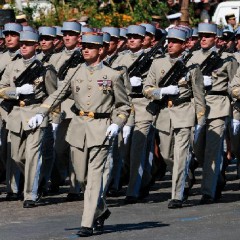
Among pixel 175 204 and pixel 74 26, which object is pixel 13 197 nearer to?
pixel 175 204

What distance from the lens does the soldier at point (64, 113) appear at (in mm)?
18844

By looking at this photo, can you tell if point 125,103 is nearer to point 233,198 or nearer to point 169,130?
point 169,130

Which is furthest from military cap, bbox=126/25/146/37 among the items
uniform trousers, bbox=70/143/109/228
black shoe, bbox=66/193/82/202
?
uniform trousers, bbox=70/143/109/228

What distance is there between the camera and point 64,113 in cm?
1875

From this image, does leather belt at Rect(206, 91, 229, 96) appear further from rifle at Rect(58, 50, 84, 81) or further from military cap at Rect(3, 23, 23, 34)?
military cap at Rect(3, 23, 23, 34)

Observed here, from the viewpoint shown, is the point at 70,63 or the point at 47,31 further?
the point at 47,31

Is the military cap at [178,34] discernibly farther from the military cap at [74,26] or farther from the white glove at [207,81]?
the military cap at [74,26]

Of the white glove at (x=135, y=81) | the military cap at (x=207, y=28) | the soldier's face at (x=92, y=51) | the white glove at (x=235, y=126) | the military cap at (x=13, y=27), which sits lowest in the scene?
the white glove at (x=235, y=126)

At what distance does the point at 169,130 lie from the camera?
57.5 ft

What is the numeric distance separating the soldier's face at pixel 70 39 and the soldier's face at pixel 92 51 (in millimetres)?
4238

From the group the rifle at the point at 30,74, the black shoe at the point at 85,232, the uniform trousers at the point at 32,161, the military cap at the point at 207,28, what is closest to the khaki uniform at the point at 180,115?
the military cap at the point at 207,28

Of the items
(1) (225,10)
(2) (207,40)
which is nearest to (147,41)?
(2) (207,40)

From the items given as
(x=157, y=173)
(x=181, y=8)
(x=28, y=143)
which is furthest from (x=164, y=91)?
(x=181, y=8)

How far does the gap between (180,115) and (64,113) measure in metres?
2.02
